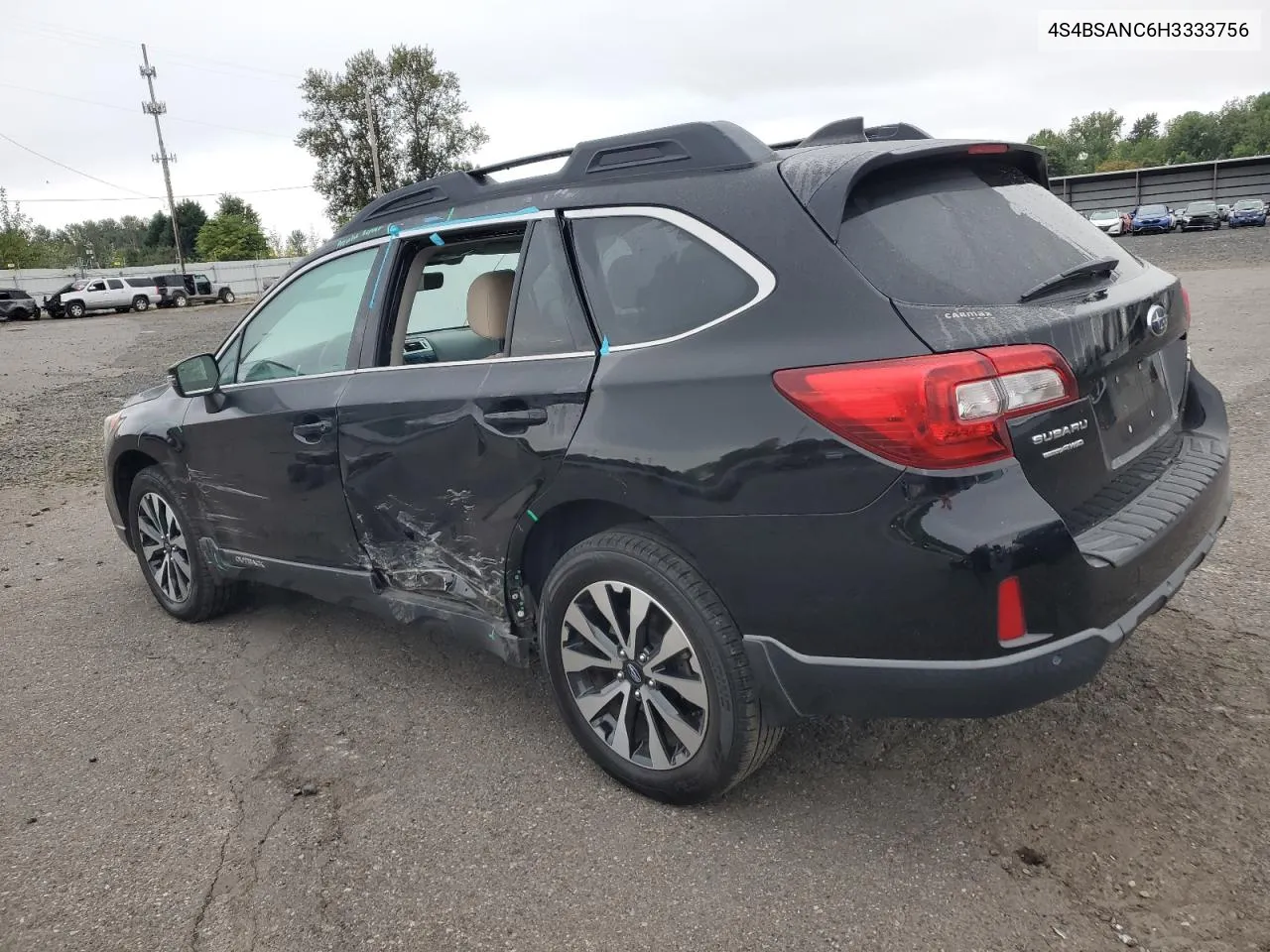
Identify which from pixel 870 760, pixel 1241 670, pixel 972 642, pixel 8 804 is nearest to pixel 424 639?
pixel 8 804

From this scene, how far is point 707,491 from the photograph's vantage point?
8.14 ft

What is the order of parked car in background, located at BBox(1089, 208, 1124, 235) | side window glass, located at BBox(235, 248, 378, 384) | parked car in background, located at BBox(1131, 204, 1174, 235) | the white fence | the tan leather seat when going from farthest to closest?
1. the white fence
2. parked car in background, located at BBox(1131, 204, 1174, 235)
3. parked car in background, located at BBox(1089, 208, 1124, 235)
4. side window glass, located at BBox(235, 248, 378, 384)
5. the tan leather seat

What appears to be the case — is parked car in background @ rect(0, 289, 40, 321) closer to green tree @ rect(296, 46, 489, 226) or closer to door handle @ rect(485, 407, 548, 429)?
green tree @ rect(296, 46, 489, 226)

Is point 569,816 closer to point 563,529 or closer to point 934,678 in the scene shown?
point 563,529

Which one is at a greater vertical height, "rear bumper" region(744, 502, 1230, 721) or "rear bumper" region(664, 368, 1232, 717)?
"rear bumper" region(664, 368, 1232, 717)

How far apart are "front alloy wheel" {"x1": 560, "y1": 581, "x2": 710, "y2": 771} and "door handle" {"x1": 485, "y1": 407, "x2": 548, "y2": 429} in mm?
518

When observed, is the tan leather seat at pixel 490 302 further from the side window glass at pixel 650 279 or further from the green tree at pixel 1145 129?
the green tree at pixel 1145 129

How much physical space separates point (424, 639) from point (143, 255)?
10535cm

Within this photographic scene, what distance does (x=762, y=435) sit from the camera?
238 centimetres

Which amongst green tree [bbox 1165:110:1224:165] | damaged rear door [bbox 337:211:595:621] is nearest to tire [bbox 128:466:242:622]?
damaged rear door [bbox 337:211:595:621]

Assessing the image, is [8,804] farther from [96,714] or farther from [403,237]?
[403,237]

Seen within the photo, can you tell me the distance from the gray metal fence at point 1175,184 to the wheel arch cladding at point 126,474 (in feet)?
156

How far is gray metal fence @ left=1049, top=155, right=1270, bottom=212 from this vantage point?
1781 inches

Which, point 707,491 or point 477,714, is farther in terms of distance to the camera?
point 477,714
